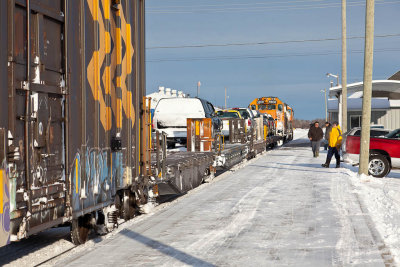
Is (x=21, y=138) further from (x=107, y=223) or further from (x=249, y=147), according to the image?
(x=249, y=147)

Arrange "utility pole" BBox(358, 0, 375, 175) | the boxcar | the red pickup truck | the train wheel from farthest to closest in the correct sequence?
the red pickup truck < "utility pole" BBox(358, 0, 375, 175) < the train wheel < the boxcar

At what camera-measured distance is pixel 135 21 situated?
901 cm

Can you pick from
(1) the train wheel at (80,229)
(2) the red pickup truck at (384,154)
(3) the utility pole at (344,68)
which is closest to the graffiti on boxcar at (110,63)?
(1) the train wheel at (80,229)

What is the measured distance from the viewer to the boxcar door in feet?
17.3

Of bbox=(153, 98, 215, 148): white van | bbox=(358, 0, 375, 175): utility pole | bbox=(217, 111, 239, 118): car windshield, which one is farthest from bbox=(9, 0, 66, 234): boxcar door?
bbox=(217, 111, 239, 118): car windshield

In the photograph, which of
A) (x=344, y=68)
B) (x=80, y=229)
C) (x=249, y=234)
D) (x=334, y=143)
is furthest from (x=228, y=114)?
(x=80, y=229)

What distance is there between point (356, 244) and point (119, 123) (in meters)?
3.76

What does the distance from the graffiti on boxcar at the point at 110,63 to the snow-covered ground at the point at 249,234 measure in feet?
5.72

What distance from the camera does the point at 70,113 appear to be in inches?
254

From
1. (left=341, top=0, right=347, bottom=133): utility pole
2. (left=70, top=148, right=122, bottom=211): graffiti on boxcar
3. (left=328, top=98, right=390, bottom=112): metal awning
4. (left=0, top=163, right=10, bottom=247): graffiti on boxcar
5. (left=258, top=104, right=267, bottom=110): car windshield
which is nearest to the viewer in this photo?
(left=0, top=163, right=10, bottom=247): graffiti on boxcar

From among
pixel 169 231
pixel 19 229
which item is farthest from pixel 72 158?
pixel 169 231

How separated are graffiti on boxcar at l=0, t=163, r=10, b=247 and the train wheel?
2.25 m

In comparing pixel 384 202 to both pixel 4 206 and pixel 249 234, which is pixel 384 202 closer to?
pixel 249 234

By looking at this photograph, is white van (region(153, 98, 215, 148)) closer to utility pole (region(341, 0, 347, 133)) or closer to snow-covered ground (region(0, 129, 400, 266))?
snow-covered ground (region(0, 129, 400, 266))
